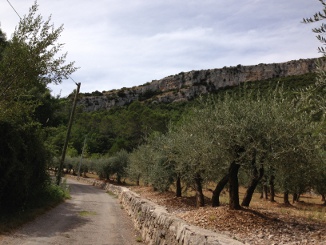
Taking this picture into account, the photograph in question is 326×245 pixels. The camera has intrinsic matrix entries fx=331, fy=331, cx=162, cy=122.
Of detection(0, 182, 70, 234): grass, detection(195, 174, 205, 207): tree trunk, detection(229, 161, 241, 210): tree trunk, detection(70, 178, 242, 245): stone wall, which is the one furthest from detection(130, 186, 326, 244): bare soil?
detection(0, 182, 70, 234): grass

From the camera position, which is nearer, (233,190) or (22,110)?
(22,110)

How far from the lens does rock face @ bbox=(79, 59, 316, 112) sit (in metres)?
109

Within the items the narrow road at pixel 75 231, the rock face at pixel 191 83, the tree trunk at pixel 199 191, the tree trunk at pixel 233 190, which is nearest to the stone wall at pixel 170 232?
the narrow road at pixel 75 231

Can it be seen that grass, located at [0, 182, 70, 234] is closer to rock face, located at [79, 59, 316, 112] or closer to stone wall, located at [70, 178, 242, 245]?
stone wall, located at [70, 178, 242, 245]

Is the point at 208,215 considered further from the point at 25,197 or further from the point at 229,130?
the point at 25,197

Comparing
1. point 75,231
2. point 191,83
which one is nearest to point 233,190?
point 75,231

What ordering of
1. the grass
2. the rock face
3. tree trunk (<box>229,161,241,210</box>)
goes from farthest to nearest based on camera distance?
the rock face < tree trunk (<box>229,161,241,210</box>) < the grass

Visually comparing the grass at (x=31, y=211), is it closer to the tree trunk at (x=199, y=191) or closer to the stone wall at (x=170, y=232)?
the stone wall at (x=170, y=232)

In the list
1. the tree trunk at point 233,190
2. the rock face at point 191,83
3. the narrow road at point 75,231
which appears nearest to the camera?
the narrow road at point 75,231

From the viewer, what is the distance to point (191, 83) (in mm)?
133500

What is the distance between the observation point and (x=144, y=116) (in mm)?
82438

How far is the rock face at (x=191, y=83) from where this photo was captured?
108625 millimetres

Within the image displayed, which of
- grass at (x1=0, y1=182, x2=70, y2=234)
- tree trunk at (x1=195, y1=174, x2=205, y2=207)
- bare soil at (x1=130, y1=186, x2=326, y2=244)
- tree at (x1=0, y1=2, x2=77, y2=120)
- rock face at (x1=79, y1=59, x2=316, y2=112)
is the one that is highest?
rock face at (x1=79, y1=59, x2=316, y2=112)

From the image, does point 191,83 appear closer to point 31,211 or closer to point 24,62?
point 31,211
